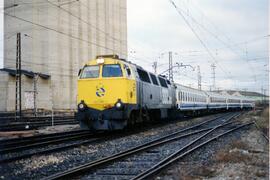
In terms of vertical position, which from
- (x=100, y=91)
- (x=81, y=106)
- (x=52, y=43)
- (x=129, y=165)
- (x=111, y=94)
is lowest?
(x=129, y=165)

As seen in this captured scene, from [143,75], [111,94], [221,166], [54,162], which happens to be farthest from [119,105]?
[221,166]

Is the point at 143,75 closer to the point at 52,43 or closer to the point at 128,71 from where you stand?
the point at 128,71

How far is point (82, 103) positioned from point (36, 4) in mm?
46138

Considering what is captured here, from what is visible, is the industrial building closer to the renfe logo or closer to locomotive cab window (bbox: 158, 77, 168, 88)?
locomotive cab window (bbox: 158, 77, 168, 88)

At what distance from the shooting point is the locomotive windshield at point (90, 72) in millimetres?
17359

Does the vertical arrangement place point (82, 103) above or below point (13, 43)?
below

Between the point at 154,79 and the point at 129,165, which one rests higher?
the point at 154,79

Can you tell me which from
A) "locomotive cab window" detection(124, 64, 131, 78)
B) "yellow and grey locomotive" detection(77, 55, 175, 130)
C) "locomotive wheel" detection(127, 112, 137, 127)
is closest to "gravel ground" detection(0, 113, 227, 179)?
"yellow and grey locomotive" detection(77, 55, 175, 130)

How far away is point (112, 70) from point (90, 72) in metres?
1.09

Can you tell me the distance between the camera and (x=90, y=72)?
17.5 m

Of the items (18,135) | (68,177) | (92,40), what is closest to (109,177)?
(68,177)

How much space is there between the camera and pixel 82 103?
55.6 feet

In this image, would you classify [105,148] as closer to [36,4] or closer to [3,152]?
[3,152]

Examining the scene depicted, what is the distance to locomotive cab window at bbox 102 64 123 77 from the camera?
1702 centimetres
